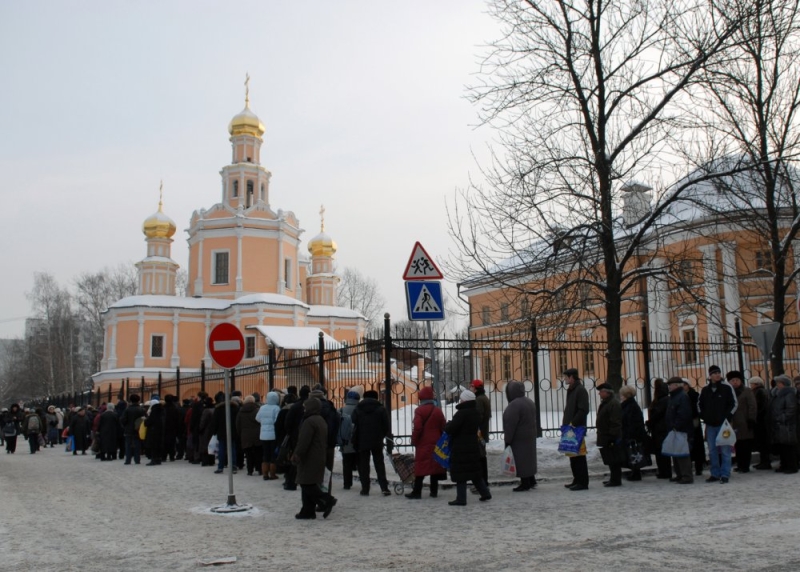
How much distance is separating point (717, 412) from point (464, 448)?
162 inches

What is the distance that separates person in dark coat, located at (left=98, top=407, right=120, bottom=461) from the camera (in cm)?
1969

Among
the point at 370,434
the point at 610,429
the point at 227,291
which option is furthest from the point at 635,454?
the point at 227,291

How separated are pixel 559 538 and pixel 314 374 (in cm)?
1222

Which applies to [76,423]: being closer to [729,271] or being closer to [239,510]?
[239,510]

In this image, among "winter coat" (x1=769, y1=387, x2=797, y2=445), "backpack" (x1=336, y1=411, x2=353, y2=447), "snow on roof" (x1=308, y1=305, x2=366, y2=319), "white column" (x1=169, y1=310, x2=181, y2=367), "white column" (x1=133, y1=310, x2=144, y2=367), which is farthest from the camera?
"snow on roof" (x1=308, y1=305, x2=366, y2=319)

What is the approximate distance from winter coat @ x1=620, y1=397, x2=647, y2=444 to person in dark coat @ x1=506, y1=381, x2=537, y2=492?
153cm

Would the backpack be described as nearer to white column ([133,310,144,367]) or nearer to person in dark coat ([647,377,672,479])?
person in dark coat ([647,377,672,479])

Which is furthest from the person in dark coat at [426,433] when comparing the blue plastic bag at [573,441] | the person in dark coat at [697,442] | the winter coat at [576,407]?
the person in dark coat at [697,442]

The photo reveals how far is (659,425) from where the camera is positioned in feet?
39.8

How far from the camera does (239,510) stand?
33.3 feet

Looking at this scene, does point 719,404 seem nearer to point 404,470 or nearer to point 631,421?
point 631,421

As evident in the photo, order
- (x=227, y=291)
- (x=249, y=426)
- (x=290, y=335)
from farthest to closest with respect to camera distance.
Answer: (x=227, y=291) < (x=290, y=335) < (x=249, y=426)

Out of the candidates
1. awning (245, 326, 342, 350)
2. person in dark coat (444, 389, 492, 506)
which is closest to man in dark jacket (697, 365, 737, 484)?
person in dark coat (444, 389, 492, 506)

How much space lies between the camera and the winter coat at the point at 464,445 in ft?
33.1
